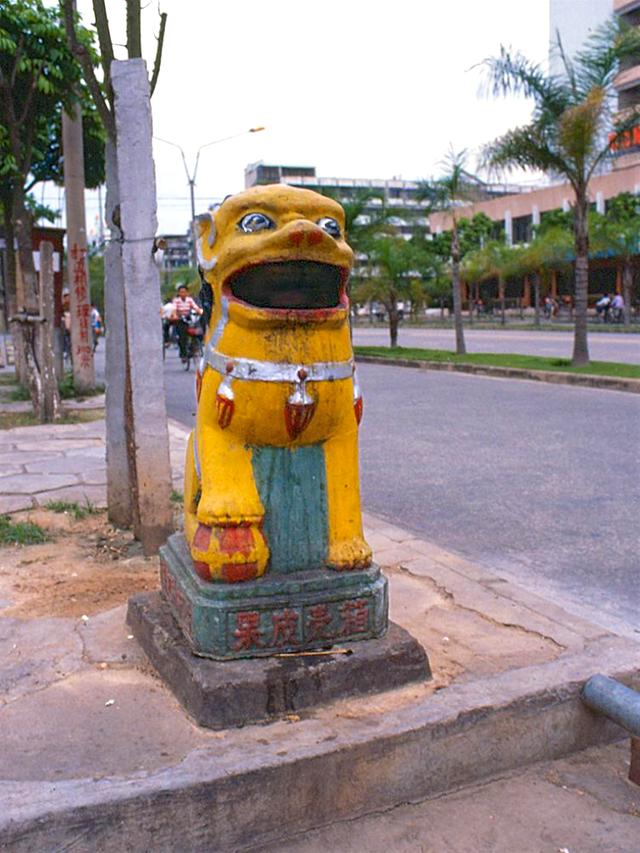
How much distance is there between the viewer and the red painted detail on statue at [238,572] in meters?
2.66

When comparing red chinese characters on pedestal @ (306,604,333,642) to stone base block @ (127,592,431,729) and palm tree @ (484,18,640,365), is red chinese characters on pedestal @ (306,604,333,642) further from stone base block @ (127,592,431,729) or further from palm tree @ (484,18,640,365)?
palm tree @ (484,18,640,365)

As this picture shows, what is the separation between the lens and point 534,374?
509 inches

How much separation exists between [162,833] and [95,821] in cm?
17

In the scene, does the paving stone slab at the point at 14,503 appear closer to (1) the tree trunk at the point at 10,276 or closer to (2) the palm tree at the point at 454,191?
(1) the tree trunk at the point at 10,276

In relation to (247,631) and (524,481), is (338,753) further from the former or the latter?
(524,481)

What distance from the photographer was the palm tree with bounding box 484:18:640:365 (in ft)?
39.8

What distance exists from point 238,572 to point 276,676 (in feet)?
1.08

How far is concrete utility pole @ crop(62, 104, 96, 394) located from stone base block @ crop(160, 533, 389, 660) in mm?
9142

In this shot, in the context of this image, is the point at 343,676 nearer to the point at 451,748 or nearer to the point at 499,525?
the point at 451,748

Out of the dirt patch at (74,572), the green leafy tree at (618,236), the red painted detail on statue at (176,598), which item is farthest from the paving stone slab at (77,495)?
the green leafy tree at (618,236)

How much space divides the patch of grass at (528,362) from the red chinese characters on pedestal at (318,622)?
9746mm

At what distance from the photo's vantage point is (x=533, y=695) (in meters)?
2.67

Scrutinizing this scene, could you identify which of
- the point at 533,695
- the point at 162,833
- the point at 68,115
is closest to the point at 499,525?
the point at 533,695

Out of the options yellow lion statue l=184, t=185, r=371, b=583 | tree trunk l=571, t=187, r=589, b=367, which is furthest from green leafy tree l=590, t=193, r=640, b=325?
yellow lion statue l=184, t=185, r=371, b=583
